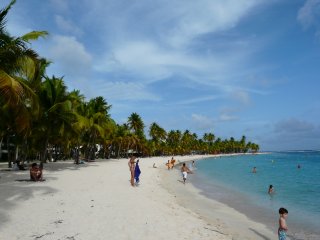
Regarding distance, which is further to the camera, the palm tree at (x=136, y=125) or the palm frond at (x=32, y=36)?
the palm tree at (x=136, y=125)

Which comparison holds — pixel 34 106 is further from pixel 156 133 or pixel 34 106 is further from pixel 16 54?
pixel 156 133

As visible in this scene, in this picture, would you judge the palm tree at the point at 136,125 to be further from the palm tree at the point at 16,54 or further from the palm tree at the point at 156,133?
the palm tree at the point at 16,54

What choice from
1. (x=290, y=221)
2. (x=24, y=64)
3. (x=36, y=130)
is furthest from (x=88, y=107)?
(x=290, y=221)

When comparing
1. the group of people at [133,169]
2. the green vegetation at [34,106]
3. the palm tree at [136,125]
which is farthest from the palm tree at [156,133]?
the group of people at [133,169]

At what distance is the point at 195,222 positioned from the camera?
11.8 meters

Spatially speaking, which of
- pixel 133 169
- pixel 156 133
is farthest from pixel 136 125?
pixel 133 169

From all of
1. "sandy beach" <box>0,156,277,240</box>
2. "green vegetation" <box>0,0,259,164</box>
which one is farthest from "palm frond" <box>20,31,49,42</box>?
"sandy beach" <box>0,156,277,240</box>

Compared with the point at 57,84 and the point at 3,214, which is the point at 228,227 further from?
Answer: the point at 57,84

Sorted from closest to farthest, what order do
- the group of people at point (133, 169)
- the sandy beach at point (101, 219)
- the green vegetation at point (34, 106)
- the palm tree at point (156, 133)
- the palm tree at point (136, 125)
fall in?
1. the sandy beach at point (101, 219)
2. the green vegetation at point (34, 106)
3. the group of people at point (133, 169)
4. the palm tree at point (136, 125)
5. the palm tree at point (156, 133)

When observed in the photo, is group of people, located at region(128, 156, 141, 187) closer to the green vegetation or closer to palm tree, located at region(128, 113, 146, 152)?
the green vegetation

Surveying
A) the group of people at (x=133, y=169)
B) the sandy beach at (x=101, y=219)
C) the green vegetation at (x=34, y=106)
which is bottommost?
the sandy beach at (x=101, y=219)

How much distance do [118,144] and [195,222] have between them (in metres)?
68.0

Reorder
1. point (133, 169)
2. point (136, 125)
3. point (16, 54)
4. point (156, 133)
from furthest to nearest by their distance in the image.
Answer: point (156, 133) < point (136, 125) < point (133, 169) < point (16, 54)

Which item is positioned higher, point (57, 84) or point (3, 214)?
point (57, 84)
